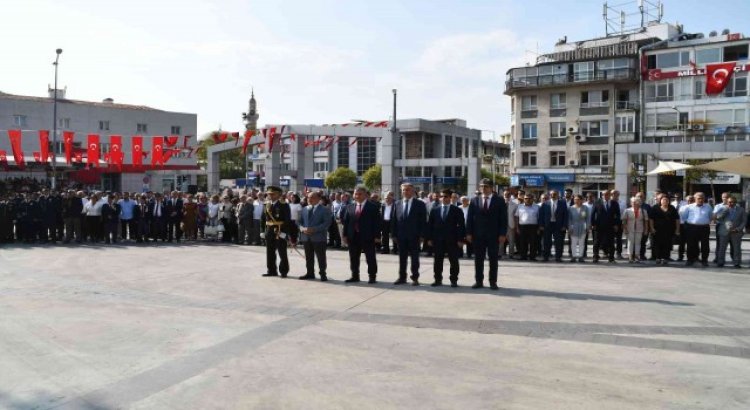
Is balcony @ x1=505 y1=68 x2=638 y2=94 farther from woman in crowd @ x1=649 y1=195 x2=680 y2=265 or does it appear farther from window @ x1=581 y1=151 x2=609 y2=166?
woman in crowd @ x1=649 y1=195 x2=680 y2=265

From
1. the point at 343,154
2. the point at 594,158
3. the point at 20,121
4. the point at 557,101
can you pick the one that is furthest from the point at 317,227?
the point at 343,154

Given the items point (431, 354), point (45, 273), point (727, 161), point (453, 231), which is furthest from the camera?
point (727, 161)

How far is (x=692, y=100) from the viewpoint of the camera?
49.3 m

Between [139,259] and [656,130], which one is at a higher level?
[656,130]

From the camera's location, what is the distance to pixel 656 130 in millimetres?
51688

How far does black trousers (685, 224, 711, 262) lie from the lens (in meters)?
15.5

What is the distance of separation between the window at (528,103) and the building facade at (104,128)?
104 feet

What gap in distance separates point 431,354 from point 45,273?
10.0 meters

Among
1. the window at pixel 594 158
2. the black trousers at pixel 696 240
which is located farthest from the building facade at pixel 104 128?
the black trousers at pixel 696 240

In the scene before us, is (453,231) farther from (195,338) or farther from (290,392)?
(290,392)

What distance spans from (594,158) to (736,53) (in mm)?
13994

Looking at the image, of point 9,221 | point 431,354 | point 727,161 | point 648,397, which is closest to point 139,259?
point 9,221

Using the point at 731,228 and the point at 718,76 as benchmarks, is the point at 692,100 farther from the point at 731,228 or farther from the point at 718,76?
the point at 731,228

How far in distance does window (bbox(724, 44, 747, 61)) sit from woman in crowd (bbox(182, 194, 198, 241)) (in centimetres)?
4362
